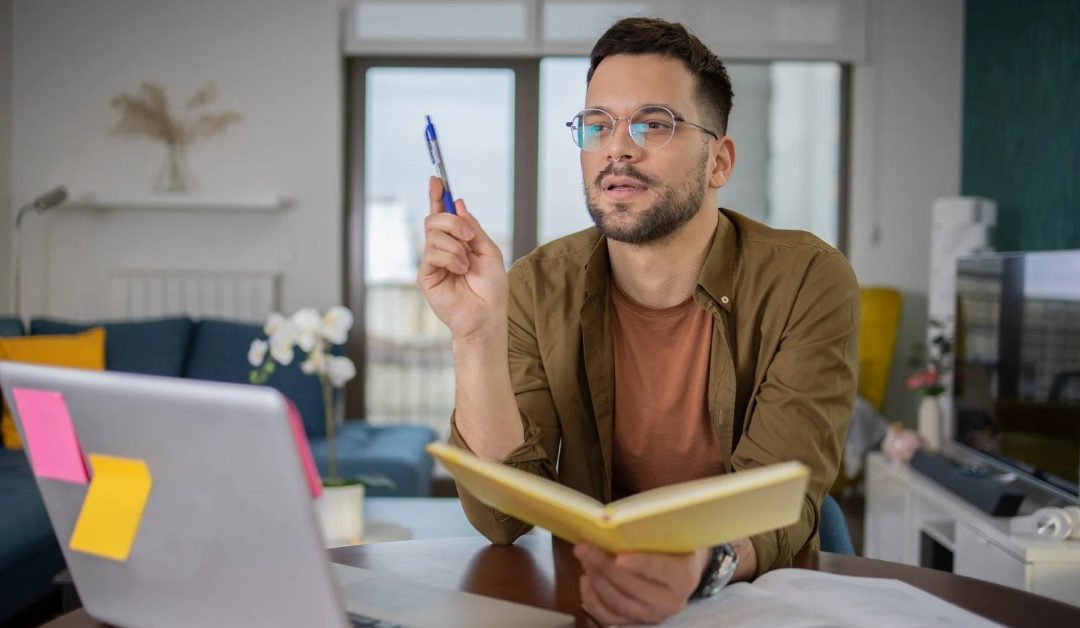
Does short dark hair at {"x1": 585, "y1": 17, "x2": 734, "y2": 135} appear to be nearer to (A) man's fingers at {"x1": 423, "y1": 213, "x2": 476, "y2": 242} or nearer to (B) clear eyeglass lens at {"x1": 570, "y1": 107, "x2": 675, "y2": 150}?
(B) clear eyeglass lens at {"x1": 570, "y1": 107, "x2": 675, "y2": 150}

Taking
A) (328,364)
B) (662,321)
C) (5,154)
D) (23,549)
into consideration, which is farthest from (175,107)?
(662,321)

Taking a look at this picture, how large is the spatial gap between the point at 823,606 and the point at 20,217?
4374 millimetres

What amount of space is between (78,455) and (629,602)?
412 mm

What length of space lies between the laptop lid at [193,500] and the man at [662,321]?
522mm

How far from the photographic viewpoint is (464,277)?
3.70 feet

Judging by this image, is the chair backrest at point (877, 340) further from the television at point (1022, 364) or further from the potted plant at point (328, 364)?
the potted plant at point (328, 364)

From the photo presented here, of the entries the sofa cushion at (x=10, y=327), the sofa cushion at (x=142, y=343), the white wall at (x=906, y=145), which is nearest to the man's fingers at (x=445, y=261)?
the sofa cushion at (x=142, y=343)

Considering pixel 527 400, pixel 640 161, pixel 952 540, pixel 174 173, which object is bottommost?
pixel 952 540

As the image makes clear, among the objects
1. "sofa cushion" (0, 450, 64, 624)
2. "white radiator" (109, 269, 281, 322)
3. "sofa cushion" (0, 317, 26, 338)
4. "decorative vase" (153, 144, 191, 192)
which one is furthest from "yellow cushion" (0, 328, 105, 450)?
"decorative vase" (153, 144, 191, 192)

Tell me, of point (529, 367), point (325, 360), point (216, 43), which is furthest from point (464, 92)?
point (529, 367)

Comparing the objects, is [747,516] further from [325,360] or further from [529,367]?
[325,360]

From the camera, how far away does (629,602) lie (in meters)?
0.75

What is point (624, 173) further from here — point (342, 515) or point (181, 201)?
point (181, 201)

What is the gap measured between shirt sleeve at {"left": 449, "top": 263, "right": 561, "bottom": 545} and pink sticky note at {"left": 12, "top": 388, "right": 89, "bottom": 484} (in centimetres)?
50
